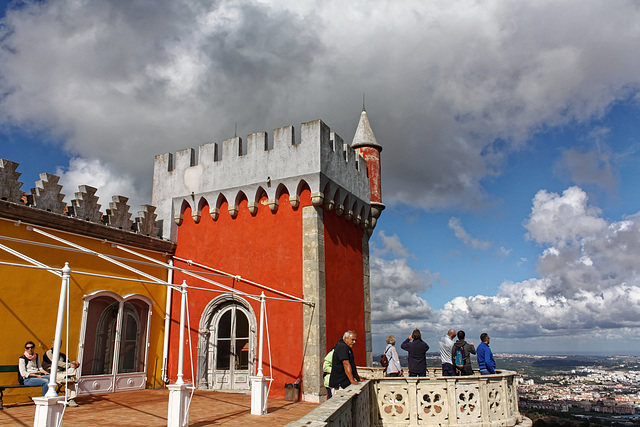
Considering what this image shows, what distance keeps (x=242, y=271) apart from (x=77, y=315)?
3.82 metres

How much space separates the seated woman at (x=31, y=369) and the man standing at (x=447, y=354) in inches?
296

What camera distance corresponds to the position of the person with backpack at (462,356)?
896cm

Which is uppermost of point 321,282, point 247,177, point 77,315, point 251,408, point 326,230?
point 247,177

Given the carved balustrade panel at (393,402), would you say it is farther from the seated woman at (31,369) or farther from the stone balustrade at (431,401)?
Answer: the seated woman at (31,369)

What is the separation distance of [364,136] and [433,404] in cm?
915

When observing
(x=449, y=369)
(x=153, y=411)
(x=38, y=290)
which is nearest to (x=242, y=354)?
(x=153, y=411)

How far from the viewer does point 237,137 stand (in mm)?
12547

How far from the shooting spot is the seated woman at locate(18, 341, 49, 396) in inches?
323

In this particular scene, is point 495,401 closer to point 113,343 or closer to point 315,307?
point 315,307

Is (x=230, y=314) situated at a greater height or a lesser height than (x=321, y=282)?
lesser

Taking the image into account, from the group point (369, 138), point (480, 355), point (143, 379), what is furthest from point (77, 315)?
point (369, 138)

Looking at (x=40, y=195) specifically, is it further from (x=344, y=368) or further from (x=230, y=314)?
(x=344, y=368)

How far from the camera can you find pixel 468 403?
7.68 m

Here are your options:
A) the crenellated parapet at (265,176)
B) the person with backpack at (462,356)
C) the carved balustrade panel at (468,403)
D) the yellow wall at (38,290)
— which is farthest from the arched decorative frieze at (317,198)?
the carved balustrade panel at (468,403)
